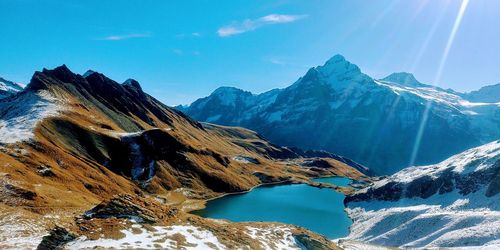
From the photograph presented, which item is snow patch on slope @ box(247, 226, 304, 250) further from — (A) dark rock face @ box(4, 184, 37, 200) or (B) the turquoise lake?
(B) the turquoise lake

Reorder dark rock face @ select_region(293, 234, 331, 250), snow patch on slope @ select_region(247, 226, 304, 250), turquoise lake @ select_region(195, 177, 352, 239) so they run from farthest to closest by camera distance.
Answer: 1. turquoise lake @ select_region(195, 177, 352, 239)
2. dark rock face @ select_region(293, 234, 331, 250)
3. snow patch on slope @ select_region(247, 226, 304, 250)

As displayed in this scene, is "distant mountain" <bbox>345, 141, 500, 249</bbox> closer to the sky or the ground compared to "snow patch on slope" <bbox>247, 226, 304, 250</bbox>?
closer to the sky

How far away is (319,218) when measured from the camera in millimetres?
132375

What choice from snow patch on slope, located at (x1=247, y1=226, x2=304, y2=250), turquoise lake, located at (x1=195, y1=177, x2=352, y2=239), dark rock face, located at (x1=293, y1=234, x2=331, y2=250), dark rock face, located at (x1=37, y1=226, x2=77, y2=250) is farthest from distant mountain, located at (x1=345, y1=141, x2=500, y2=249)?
dark rock face, located at (x1=37, y1=226, x2=77, y2=250)

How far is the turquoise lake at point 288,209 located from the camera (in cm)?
12200

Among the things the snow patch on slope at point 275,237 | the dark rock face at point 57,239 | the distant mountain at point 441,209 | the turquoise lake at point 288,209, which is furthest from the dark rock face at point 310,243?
the turquoise lake at point 288,209

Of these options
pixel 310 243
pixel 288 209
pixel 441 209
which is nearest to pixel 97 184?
pixel 288 209

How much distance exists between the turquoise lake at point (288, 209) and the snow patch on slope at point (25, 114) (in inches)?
2351

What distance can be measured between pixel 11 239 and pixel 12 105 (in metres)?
156

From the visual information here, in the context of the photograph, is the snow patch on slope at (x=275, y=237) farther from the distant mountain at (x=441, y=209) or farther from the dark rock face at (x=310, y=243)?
the distant mountain at (x=441, y=209)

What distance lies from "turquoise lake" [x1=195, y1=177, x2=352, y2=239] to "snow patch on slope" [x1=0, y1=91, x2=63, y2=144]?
2351 inches

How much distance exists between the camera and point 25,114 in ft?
483

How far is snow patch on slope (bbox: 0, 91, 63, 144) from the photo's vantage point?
118062 millimetres

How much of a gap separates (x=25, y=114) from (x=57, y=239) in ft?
446
